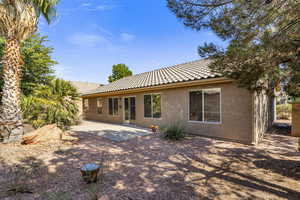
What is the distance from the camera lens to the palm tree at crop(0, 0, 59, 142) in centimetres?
536

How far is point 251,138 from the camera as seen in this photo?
570 cm

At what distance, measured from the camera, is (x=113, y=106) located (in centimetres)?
1231

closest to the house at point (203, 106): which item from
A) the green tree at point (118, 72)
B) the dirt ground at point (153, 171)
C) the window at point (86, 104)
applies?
the dirt ground at point (153, 171)

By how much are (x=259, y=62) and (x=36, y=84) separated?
11421 mm

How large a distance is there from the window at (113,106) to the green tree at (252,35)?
9371 mm

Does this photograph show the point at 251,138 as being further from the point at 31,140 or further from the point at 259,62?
the point at 31,140

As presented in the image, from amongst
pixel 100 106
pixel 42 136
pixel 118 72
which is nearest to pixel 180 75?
pixel 42 136

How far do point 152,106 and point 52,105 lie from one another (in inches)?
233

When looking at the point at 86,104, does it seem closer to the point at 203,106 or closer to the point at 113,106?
the point at 113,106

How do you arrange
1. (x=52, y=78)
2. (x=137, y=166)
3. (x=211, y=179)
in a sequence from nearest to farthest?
(x=211, y=179)
(x=137, y=166)
(x=52, y=78)

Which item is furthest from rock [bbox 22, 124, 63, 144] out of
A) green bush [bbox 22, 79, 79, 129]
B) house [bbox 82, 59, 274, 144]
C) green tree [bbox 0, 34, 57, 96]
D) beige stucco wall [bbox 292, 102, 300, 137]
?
beige stucco wall [bbox 292, 102, 300, 137]

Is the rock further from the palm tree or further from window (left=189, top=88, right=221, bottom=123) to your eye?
window (left=189, top=88, right=221, bottom=123)

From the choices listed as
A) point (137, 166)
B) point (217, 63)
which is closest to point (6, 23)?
point (137, 166)

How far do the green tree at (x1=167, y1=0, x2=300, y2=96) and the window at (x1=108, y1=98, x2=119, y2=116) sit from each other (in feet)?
30.7
